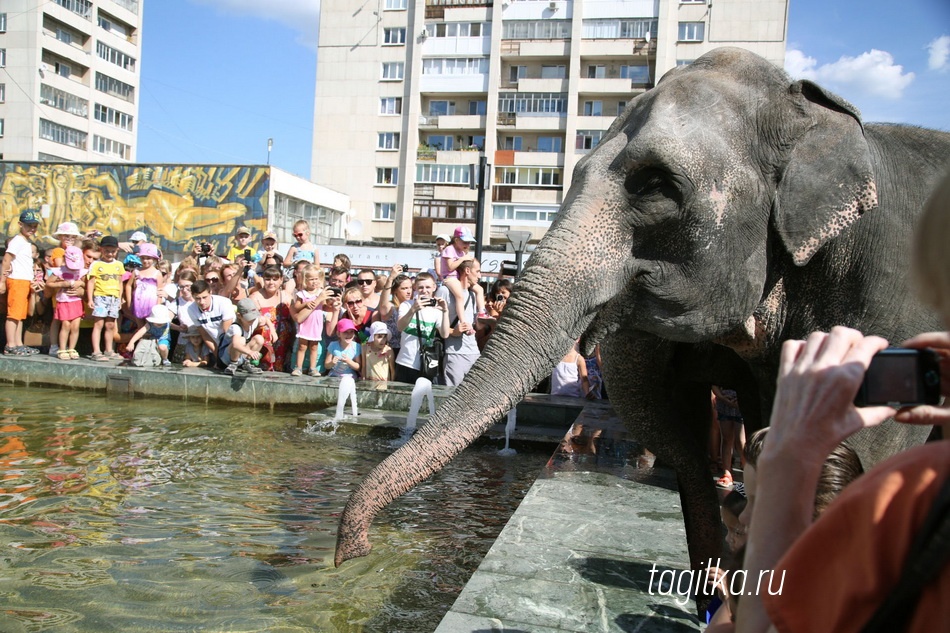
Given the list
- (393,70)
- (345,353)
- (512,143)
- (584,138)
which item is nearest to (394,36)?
(393,70)

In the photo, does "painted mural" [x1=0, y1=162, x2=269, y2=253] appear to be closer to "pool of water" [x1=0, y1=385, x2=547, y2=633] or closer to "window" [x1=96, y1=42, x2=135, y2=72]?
"pool of water" [x1=0, y1=385, x2=547, y2=633]

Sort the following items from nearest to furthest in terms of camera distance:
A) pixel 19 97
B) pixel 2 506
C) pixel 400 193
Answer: pixel 2 506 → pixel 400 193 → pixel 19 97

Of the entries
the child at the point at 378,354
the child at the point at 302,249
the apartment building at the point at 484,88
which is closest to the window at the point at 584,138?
the apartment building at the point at 484,88

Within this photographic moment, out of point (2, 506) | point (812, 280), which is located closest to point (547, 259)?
point (812, 280)

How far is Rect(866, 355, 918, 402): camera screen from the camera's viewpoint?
1197mm

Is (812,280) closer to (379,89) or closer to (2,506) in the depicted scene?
(2,506)

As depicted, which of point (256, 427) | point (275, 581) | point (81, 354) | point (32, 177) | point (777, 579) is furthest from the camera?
point (32, 177)

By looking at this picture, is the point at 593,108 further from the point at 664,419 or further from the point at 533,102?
the point at 664,419

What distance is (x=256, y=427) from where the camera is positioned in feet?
30.5

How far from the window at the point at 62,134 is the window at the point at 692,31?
52.5m

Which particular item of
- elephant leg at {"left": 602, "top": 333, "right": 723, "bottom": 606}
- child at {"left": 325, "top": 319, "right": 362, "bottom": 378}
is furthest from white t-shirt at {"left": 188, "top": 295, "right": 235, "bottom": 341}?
elephant leg at {"left": 602, "top": 333, "right": 723, "bottom": 606}

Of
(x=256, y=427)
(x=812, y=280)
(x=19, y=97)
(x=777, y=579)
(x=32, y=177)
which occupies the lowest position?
(x=256, y=427)

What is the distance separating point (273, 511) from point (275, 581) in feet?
4.73

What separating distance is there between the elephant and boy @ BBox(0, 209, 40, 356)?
11182 mm
